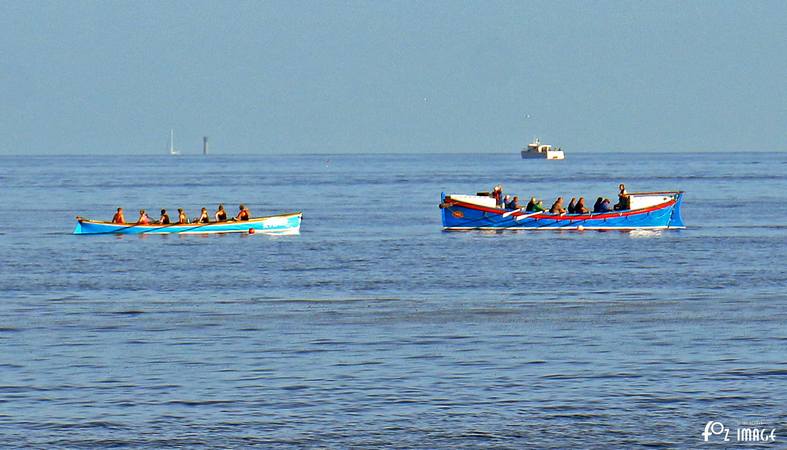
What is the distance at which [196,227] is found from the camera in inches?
2913

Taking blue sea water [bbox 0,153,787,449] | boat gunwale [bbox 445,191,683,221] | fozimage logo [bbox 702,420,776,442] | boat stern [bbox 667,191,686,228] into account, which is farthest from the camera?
boat stern [bbox 667,191,686,228]

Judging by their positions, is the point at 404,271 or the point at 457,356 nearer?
Answer: the point at 457,356

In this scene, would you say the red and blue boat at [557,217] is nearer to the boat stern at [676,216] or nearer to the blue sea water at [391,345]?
the boat stern at [676,216]

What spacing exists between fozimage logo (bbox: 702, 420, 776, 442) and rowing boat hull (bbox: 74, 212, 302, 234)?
173 feet

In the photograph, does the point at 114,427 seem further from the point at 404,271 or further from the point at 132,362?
the point at 404,271

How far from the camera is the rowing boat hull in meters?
74.1

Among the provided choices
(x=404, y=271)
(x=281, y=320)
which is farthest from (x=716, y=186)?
(x=281, y=320)

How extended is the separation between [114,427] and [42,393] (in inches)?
131

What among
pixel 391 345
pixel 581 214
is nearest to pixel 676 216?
pixel 581 214

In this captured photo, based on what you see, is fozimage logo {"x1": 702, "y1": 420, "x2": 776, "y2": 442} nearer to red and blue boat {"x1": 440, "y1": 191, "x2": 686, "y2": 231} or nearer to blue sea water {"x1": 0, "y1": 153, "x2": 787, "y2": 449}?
blue sea water {"x1": 0, "y1": 153, "x2": 787, "y2": 449}

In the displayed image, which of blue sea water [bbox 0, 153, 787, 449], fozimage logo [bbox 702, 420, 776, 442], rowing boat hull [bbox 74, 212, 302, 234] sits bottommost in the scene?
fozimage logo [bbox 702, 420, 776, 442]

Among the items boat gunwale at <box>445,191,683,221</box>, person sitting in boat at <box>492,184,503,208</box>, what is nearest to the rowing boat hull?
person sitting in boat at <box>492,184,503,208</box>

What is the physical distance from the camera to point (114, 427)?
74.9ft

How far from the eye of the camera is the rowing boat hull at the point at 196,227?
2916 inches
